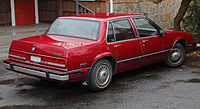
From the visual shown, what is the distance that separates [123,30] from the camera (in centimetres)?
713

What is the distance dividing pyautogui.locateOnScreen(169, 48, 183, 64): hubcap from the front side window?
0.97 metres

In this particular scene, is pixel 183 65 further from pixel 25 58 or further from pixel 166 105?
pixel 25 58

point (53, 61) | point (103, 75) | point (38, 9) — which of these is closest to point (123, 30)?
point (103, 75)

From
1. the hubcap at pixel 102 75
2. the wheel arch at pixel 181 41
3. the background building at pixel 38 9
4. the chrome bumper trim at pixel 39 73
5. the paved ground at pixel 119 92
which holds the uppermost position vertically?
the background building at pixel 38 9

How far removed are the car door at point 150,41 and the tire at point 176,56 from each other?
391 millimetres

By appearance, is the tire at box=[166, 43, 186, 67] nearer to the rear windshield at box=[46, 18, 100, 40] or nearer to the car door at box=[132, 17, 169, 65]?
the car door at box=[132, 17, 169, 65]

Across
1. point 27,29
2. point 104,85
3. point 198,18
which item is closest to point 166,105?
point 104,85

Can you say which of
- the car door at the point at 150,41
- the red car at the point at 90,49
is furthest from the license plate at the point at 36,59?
the car door at the point at 150,41

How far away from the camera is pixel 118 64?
6.85 m

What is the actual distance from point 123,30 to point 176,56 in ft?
7.57

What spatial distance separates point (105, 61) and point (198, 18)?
6196 mm

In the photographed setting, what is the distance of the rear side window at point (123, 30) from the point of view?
695 cm

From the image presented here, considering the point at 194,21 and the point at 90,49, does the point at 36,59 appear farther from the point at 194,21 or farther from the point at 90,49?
the point at 194,21

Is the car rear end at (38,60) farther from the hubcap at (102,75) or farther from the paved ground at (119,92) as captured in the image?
the hubcap at (102,75)
